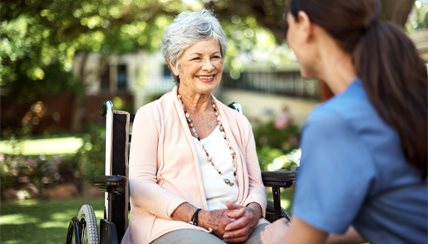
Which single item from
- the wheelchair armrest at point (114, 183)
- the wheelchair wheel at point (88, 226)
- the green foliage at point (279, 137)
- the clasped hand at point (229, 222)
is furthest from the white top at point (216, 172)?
the green foliage at point (279, 137)

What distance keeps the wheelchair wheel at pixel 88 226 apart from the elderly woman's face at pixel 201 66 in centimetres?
69

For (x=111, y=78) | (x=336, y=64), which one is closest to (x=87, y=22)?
(x=336, y=64)

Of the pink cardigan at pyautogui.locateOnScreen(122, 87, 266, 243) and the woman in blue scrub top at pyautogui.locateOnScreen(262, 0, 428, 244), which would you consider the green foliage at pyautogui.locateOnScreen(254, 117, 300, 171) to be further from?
the woman in blue scrub top at pyautogui.locateOnScreen(262, 0, 428, 244)

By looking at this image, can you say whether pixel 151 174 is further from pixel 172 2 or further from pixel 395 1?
pixel 172 2

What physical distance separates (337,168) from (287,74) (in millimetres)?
22943

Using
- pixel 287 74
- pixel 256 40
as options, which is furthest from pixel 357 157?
pixel 287 74

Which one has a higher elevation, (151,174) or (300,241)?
(300,241)

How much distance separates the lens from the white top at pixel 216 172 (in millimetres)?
3061

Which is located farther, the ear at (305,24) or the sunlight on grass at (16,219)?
the sunlight on grass at (16,219)

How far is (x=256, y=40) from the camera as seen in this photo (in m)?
14.8

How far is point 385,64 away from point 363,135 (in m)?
0.18

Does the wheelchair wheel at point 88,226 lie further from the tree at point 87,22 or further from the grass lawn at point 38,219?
the tree at point 87,22

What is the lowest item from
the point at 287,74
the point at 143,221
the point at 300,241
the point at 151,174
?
the point at 287,74

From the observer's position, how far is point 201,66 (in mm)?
3156
